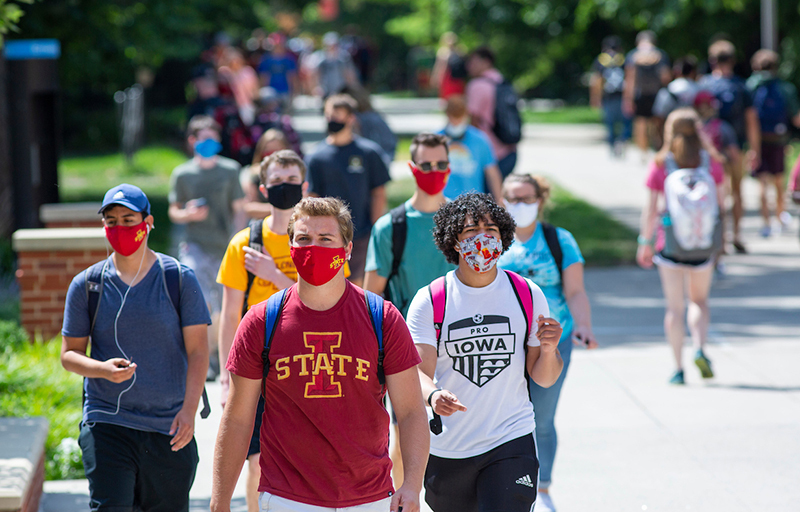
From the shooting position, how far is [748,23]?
75.8 feet

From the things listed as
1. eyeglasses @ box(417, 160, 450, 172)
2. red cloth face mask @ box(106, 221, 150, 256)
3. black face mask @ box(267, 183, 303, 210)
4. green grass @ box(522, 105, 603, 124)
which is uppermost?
green grass @ box(522, 105, 603, 124)

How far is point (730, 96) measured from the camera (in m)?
12.0

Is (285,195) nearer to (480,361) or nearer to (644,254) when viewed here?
(480,361)

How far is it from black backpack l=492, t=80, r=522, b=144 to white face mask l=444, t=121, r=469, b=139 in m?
2.53

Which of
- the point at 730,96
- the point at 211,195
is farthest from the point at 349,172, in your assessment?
the point at 730,96

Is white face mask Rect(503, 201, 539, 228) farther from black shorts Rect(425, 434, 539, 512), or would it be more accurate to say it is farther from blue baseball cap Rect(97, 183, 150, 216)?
blue baseball cap Rect(97, 183, 150, 216)

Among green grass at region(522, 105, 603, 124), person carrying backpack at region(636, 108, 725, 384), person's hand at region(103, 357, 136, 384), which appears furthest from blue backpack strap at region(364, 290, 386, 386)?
green grass at region(522, 105, 603, 124)

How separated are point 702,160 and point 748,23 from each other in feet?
56.3

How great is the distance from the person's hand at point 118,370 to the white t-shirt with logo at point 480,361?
44.6 inches

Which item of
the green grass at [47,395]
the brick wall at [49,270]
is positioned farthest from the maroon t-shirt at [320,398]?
the brick wall at [49,270]

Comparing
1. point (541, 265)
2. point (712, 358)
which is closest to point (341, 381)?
point (541, 265)

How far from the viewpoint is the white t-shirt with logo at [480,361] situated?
13.3 ft

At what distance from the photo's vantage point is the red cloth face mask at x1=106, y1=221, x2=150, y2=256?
14.3ft

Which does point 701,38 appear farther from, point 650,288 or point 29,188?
point 29,188
